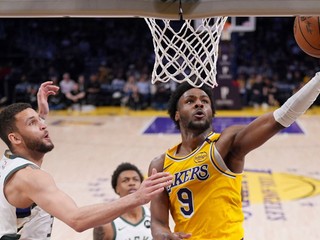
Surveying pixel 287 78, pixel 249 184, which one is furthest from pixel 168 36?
pixel 287 78

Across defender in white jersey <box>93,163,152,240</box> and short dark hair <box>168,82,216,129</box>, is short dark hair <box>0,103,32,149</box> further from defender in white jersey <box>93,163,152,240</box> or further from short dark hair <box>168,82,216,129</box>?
defender in white jersey <box>93,163,152,240</box>

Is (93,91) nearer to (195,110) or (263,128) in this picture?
(195,110)

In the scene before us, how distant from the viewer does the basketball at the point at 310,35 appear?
3.67 m

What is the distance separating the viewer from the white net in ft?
13.3

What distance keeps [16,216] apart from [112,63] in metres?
17.1

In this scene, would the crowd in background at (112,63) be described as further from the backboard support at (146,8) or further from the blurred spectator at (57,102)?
the backboard support at (146,8)

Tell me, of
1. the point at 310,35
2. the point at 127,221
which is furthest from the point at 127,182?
the point at 310,35

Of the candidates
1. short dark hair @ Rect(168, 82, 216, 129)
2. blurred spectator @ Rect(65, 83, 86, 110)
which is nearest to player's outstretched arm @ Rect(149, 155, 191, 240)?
short dark hair @ Rect(168, 82, 216, 129)

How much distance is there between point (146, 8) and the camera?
3.49 metres

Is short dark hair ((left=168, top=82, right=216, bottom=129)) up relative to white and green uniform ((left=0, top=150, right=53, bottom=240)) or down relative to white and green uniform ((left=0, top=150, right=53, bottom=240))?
up

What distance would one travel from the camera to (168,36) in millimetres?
4371

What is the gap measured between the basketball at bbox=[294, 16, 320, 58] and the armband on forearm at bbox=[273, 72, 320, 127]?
18.6 inches

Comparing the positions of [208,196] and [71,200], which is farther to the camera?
[208,196]

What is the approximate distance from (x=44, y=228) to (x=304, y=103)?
1642 mm
